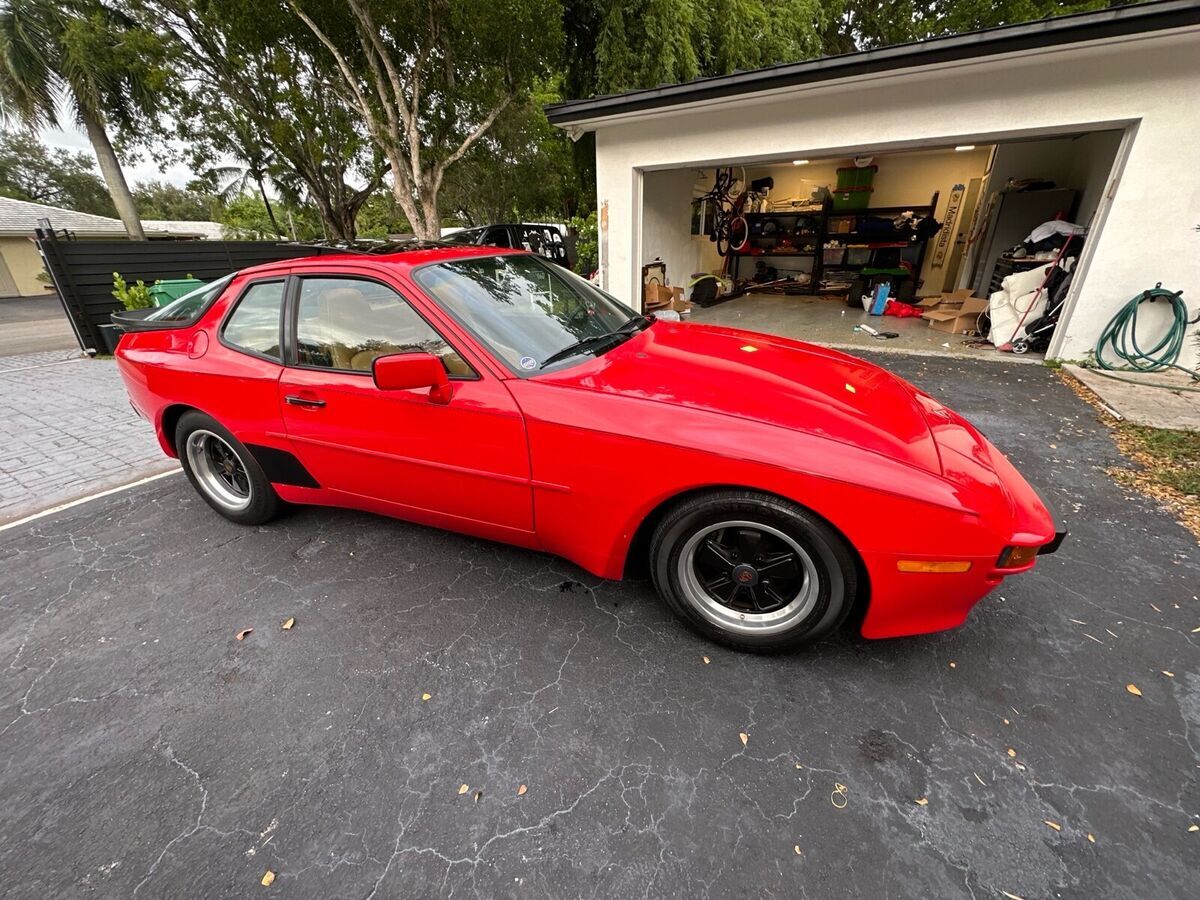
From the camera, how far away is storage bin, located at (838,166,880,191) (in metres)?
10.6

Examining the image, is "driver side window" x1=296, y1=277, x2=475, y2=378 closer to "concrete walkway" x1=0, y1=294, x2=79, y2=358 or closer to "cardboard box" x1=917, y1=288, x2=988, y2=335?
"cardboard box" x1=917, y1=288, x2=988, y2=335

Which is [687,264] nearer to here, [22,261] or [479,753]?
[479,753]

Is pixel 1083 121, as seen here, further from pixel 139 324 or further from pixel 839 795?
pixel 139 324

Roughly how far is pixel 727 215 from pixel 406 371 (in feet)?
38.8

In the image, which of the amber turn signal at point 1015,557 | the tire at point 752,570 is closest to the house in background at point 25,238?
the tire at point 752,570

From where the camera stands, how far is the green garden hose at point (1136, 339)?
518 cm

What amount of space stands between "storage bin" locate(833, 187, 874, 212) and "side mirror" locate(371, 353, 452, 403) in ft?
39.2

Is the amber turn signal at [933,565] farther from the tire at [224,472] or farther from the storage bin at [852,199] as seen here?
the storage bin at [852,199]

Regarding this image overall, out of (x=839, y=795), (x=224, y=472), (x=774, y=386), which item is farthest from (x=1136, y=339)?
(x=224, y=472)

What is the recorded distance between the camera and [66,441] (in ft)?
14.0

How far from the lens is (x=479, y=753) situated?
5.41 ft

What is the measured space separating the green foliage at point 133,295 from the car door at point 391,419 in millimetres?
6836

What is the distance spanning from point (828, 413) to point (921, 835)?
129cm

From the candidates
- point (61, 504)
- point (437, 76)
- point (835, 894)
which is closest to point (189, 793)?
point (835, 894)
